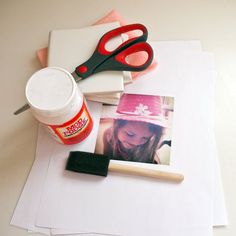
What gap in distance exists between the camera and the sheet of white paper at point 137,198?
0.47m

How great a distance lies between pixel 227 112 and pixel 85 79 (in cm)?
26

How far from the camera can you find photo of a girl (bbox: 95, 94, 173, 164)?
1.67 feet

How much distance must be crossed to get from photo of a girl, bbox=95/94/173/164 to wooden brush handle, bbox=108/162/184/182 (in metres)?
0.02

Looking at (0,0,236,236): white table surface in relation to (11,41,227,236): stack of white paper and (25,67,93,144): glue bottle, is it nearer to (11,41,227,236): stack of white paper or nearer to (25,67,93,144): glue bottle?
(11,41,227,236): stack of white paper

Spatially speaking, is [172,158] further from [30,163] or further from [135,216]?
[30,163]

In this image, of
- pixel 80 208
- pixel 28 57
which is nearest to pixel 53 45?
pixel 28 57

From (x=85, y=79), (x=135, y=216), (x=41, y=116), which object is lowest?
(x=135, y=216)

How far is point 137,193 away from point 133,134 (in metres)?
0.10

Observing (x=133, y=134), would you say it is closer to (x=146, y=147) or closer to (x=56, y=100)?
(x=146, y=147)

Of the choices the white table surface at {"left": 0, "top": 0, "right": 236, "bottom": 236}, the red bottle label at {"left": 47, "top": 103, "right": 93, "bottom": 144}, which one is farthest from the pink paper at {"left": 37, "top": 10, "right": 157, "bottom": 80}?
the red bottle label at {"left": 47, "top": 103, "right": 93, "bottom": 144}

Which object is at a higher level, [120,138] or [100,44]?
[100,44]

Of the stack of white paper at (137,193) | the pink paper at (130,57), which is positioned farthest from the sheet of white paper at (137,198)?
the pink paper at (130,57)

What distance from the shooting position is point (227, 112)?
1.78 feet

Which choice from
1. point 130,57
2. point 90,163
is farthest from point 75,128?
point 130,57
